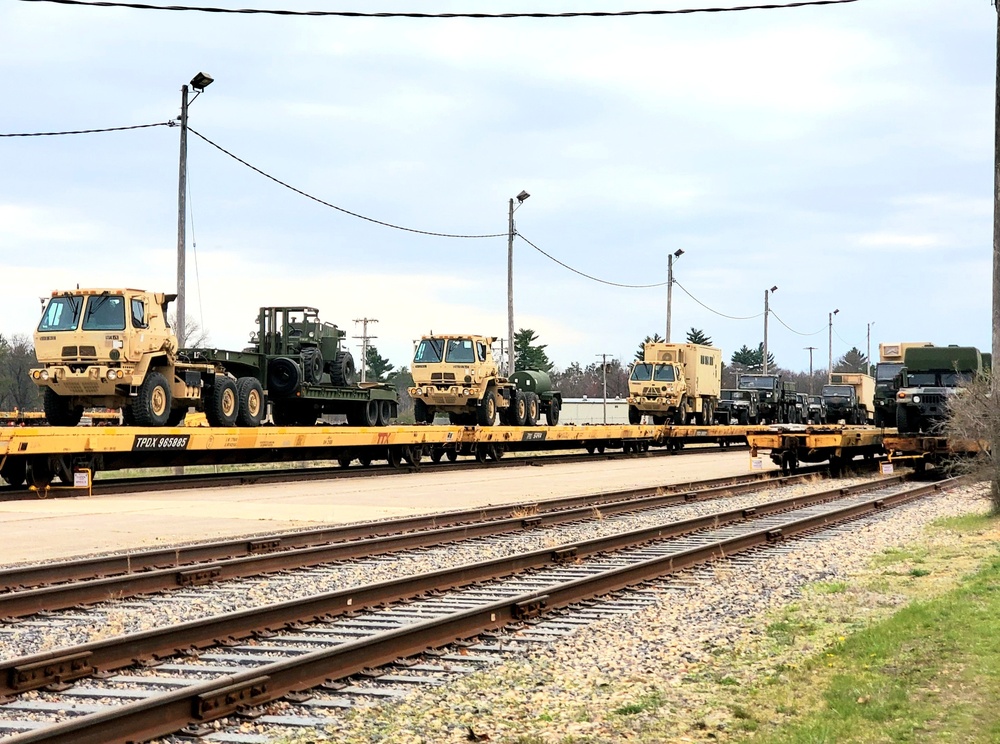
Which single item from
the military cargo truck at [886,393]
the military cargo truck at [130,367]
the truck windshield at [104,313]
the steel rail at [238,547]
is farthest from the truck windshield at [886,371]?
the truck windshield at [104,313]

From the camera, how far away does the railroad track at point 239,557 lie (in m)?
10.8

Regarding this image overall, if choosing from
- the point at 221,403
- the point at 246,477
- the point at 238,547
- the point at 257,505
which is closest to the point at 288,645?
the point at 238,547

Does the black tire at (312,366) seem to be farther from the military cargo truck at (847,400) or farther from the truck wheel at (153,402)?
the military cargo truck at (847,400)

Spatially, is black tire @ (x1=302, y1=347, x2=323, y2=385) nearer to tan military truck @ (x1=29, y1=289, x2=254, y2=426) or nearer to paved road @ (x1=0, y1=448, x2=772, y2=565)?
paved road @ (x1=0, y1=448, x2=772, y2=565)

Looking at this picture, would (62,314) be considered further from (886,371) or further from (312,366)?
(886,371)

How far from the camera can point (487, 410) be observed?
35062 mm

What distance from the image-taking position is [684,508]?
21.4 meters

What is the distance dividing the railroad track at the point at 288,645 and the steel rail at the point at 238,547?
93.9 inches

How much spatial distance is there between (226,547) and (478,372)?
2098cm

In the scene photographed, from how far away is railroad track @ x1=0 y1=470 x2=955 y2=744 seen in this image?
21.6 feet

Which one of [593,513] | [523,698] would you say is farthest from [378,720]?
[593,513]

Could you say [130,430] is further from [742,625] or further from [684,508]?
[742,625]

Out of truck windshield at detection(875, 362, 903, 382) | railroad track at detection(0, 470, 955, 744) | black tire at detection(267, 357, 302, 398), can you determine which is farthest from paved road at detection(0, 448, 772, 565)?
truck windshield at detection(875, 362, 903, 382)

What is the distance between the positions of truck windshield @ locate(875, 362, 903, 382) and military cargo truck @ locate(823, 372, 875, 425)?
23.2m
